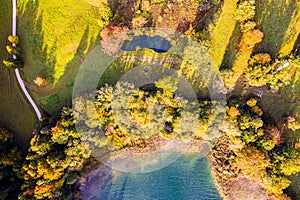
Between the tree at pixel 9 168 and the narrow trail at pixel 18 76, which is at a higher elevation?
the narrow trail at pixel 18 76

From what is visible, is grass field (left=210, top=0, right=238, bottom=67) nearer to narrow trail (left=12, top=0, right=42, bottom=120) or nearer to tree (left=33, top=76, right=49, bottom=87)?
tree (left=33, top=76, right=49, bottom=87)

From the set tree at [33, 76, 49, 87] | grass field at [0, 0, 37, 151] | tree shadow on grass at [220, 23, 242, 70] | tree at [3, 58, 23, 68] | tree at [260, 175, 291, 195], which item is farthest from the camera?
tree shadow on grass at [220, 23, 242, 70]

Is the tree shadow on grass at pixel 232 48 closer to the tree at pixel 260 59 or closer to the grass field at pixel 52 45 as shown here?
the tree at pixel 260 59

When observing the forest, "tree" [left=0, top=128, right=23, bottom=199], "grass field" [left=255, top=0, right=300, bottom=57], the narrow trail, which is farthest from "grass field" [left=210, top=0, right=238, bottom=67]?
"tree" [left=0, top=128, right=23, bottom=199]

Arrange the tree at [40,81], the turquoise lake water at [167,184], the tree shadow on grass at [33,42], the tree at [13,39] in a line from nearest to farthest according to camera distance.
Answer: the tree at [13,39], the tree at [40,81], the tree shadow on grass at [33,42], the turquoise lake water at [167,184]

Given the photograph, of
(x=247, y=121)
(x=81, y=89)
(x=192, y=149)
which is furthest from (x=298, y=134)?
(x=81, y=89)

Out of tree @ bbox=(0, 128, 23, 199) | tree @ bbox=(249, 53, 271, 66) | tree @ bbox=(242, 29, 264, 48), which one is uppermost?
tree @ bbox=(242, 29, 264, 48)

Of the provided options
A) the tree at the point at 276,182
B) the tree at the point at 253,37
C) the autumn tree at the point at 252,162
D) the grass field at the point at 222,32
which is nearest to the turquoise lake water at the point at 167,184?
the autumn tree at the point at 252,162
